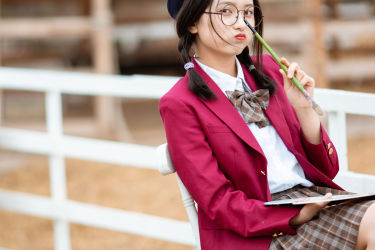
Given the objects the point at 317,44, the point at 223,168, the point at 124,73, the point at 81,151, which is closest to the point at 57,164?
the point at 81,151

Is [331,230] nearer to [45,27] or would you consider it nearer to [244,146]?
[244,146]

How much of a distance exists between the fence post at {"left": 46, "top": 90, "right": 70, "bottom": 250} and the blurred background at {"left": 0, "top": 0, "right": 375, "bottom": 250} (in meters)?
0.94

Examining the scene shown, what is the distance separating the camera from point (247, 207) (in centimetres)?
162

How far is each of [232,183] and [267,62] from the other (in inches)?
16.9

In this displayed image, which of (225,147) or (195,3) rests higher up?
(195,3)

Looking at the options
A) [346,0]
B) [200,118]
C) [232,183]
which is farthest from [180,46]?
[346,0]

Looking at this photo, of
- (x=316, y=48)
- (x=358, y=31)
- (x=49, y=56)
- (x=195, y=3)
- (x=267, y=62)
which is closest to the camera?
(x=195, y=3)

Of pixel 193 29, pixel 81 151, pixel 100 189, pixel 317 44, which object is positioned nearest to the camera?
pixel 193 29

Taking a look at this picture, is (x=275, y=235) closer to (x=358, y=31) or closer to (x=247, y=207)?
(x=247, y=207)

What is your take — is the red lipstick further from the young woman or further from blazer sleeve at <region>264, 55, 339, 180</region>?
Result: blazer sleeve at <region>264, 55, 339, 180</region>

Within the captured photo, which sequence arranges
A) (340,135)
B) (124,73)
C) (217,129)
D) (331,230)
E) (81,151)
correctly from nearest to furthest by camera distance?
(331,230) < (217,129) < (340,135) < (81,151) < (124,73)

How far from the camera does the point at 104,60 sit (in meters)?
6.43

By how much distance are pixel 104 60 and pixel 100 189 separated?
6.19ft

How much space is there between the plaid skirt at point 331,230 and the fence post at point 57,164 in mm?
1590
